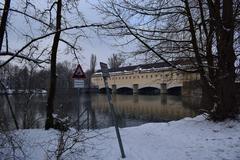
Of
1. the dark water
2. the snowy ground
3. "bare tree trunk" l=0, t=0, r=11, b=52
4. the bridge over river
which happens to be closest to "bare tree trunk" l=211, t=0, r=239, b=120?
the snowy ground

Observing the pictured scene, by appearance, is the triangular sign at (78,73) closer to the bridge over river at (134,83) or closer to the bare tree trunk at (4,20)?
the bare tree trunk at (4,20)

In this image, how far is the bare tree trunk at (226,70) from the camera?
13727mm

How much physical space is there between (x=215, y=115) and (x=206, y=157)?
5769 mm

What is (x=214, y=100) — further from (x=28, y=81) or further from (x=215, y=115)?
(x=28, y=81)

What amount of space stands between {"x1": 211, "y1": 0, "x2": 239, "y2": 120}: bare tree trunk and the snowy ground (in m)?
0.64

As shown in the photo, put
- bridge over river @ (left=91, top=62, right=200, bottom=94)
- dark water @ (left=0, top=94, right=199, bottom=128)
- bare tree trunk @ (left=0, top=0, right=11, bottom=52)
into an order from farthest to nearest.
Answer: bridge over river @ (left=91, top=62, right=200, bottom=94) < dark water @ (left=0, top=94, right=199, bottom=128) < bare tree trunk @ (left=0, top=0, right=11, bottom=52)

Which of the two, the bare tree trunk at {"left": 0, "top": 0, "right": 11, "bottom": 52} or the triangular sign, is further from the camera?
the triangular sign

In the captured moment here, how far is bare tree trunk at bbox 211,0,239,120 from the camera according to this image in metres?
13.7

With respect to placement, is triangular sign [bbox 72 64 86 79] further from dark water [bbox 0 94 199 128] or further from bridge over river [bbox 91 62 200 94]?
bridge over river [bbox 91 62 200 94]

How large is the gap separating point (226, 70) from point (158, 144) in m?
4.89

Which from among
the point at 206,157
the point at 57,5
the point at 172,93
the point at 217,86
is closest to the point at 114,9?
the point at 57,5

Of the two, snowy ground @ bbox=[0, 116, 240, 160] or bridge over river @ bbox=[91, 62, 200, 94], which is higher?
bridge over river @ bbox=[91, 62, 200, 94]

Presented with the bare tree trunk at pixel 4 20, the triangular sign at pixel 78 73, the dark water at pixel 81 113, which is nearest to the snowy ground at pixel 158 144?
the dark water at pixel 81 113

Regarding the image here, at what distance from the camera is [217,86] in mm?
14680
